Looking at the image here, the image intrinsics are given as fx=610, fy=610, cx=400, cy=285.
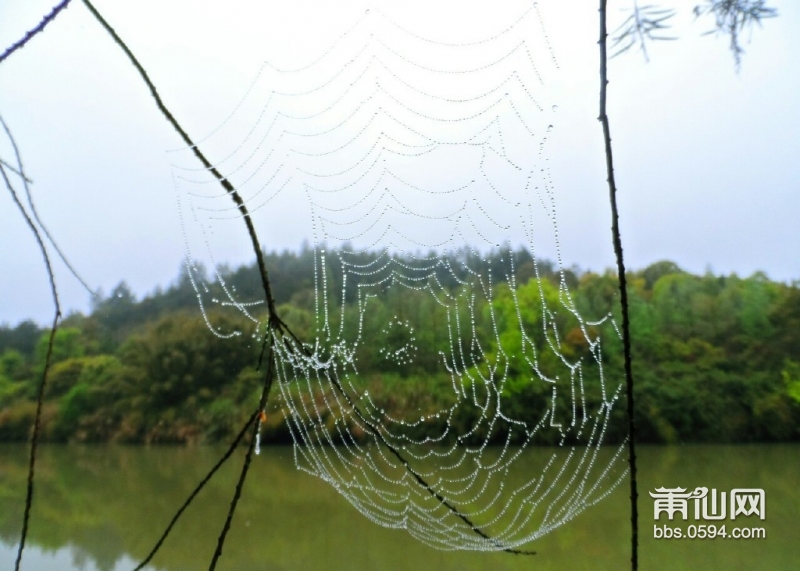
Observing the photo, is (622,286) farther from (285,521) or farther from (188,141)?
(285,521)

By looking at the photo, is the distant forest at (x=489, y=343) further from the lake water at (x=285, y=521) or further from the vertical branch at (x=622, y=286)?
the vertical branch at (x=622, y=286)

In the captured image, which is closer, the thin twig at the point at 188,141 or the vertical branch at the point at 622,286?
the vertical branch at the point at 622,286

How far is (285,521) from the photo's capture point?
227cm

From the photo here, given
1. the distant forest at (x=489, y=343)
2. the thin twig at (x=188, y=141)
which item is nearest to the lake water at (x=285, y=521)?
the distant forest at (x=489, y=343)

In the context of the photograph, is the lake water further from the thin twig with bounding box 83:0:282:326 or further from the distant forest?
the thin twig with bounding box 83:0:282:326

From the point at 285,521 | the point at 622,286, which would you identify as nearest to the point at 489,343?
the point at 285,521

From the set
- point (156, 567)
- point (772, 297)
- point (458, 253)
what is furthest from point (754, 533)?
point (156, 567)

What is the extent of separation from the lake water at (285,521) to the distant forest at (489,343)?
0.10m

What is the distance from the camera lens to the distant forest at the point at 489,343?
1421 mm

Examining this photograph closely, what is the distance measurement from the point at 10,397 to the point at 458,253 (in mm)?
1455

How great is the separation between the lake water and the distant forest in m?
0.10

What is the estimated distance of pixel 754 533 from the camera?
1428mm

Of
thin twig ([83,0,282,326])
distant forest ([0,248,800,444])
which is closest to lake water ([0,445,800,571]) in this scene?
distant forest ([0,248,800,444])

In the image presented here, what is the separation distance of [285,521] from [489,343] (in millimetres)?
1207
